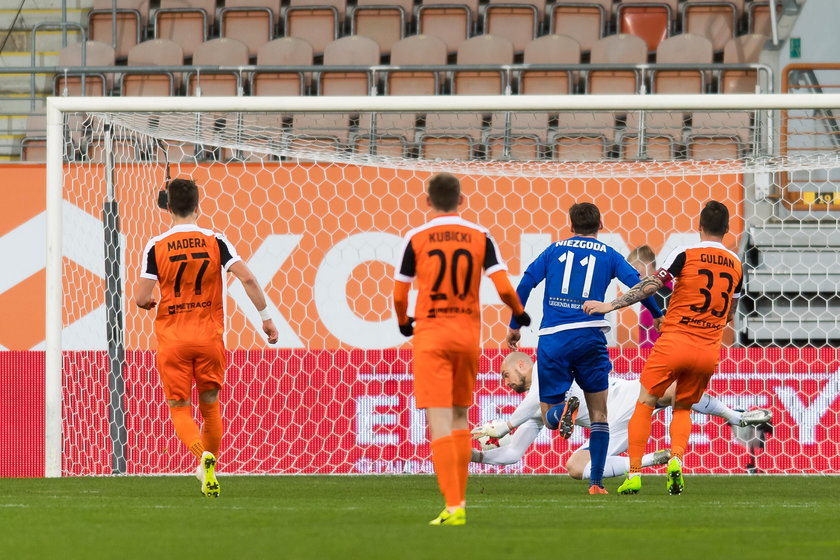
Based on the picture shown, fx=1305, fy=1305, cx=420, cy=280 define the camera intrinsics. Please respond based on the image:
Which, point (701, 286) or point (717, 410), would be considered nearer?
point (701, 286)

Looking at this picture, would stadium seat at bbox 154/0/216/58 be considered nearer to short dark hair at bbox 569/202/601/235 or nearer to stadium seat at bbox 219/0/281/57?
stadium seat at bbox 219/0/281/57

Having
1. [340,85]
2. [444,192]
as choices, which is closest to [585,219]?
[444,192]

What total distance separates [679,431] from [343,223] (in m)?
4.31

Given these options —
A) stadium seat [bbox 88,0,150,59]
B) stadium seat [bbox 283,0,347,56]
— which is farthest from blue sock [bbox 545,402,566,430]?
stadium seat [bbox 88,0,150,59]

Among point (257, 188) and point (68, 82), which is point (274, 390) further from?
point (68, 82)

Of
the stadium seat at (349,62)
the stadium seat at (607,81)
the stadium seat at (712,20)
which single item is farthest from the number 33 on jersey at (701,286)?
the stadium seat at (712,20)

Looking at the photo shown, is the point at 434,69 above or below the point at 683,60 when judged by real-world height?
below

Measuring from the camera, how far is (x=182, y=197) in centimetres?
701

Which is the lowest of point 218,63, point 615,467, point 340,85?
point 615,467

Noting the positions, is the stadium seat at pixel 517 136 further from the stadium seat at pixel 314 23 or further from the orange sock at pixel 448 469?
the orange sock at pixel 448 469

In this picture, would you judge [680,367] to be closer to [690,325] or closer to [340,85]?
[690,325]

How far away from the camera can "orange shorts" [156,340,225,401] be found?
7055 mm

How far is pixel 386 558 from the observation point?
13.5 ft

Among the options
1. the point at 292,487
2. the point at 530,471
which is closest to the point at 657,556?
the point at 292,487
